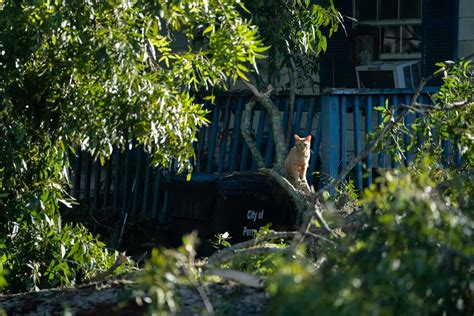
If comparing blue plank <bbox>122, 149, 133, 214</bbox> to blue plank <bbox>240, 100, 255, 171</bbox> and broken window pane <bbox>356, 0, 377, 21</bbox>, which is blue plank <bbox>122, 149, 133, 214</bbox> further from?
broken window pane <bbox>356, 0, 377, 21</bbox>

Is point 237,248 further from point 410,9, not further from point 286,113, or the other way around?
point 410,9

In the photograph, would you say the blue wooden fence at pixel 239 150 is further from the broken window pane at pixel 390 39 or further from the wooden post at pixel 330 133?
the broken window pane at pixel 390 39

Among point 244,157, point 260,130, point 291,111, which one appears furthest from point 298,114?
point 244,157

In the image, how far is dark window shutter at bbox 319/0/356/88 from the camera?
12516mm

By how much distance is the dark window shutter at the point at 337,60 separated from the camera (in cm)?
1252

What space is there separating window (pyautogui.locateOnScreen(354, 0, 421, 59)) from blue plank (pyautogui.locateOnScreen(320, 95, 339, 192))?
104 inches

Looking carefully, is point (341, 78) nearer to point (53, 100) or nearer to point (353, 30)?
point (353, 30)

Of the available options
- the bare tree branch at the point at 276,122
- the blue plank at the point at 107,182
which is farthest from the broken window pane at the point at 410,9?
the blue plank at the point at 107,182

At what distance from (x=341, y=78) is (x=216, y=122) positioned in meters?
1.97

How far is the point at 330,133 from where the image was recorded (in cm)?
1040

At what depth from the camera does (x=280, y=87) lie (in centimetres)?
1216

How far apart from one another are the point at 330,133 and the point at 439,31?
2282mm

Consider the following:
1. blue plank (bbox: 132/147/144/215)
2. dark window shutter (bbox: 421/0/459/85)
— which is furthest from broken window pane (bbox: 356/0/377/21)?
blue plank (bbox: 132/147/144/215)

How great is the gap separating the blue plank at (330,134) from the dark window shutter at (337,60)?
6.78ft
